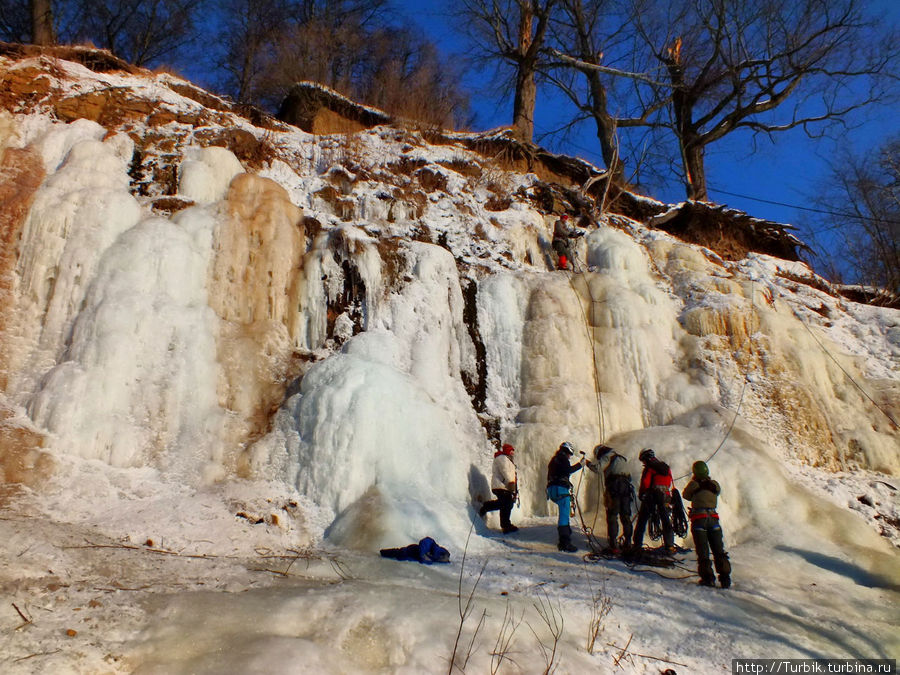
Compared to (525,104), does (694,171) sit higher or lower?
lower

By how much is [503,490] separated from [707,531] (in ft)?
8.61

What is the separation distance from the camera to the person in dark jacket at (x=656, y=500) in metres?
6.54

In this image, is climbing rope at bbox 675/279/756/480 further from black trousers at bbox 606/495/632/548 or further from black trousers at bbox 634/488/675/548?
black trousers at bbox 634/488/675/548

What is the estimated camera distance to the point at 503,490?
7.56 m

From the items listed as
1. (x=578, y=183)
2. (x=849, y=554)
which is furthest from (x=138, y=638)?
(x=578, y=183)

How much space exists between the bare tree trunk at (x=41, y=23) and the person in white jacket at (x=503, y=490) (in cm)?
1366

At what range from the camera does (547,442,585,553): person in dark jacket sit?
6816 mm

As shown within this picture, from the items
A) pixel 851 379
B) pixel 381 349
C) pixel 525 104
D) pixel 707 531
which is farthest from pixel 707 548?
pixel 525 104

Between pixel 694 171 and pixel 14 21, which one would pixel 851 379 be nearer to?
pixel 694 171

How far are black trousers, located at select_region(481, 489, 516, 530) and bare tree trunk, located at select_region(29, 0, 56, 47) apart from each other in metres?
13.9

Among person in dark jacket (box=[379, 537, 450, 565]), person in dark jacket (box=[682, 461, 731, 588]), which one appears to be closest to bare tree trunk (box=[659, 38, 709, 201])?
person in dark jacket (box=[682, 461, 731, 588])

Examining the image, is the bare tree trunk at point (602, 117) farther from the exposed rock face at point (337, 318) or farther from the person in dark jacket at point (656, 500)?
the person in dark jacket at point (656, 500)

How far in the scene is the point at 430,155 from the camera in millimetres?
14469

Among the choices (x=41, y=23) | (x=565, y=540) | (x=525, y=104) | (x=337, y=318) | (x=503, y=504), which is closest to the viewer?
(x=565, y=540)
